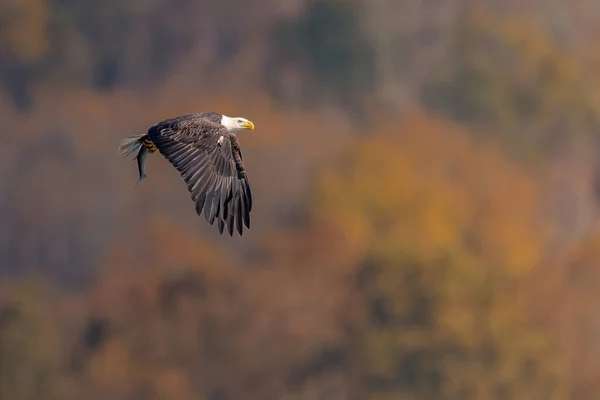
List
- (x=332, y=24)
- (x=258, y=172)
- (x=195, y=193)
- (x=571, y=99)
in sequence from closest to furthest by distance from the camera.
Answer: (x=195, y=193) < (x=258, y=172) < (x=332, y=24) < (x=571, y=99)

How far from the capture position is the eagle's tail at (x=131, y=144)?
13422 millimetres

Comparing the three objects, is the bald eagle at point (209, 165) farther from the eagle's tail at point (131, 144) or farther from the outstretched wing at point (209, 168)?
the eagle's tail at point (131, 144)

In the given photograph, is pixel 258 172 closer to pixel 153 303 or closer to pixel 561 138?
pixel 153 303

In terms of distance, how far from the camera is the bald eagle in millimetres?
12453

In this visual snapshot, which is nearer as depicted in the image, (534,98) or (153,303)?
(153,303)

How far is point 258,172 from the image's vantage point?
89.4 feet

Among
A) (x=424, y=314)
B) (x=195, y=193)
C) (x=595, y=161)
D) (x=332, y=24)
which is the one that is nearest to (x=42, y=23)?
(x=332, y=24)

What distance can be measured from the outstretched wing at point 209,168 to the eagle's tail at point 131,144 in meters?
0.59

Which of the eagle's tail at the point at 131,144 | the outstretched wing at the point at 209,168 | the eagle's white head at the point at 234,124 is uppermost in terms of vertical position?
the eagle's white head at the point at 234,124

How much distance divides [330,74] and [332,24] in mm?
1089

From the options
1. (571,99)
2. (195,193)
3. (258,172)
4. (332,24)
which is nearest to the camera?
(195,193)

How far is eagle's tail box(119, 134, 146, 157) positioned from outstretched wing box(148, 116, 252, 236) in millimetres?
591

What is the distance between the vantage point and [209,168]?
41.3 ft

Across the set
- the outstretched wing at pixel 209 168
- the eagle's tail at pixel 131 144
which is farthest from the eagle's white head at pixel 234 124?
the eagle's tail at pixel 131 144
